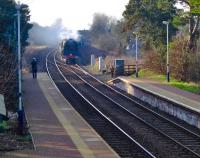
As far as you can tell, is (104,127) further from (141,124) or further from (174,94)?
(174,94)

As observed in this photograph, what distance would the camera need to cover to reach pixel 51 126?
83.4ft

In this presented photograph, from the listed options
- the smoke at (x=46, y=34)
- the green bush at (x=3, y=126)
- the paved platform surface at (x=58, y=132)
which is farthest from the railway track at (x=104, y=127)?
the smoke at (x=46, y=34)

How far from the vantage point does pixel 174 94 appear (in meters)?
35.3

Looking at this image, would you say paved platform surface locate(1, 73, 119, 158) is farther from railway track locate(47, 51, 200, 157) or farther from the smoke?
the smoke

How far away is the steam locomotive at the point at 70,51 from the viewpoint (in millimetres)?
66812

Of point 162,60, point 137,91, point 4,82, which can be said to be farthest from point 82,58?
point 4,82

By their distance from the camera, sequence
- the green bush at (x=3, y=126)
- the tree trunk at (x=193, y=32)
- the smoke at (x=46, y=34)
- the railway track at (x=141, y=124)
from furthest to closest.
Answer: the smoke at (x=46, y=34), the tree trunk at (x=193, y=32), the green bush at (x=3, y=126), the railway track at (x=141, y=124)

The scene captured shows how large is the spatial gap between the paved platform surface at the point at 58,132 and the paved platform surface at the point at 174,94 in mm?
5898

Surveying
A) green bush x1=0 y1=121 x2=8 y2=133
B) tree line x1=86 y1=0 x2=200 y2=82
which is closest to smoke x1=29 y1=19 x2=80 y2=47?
tree line x1=86 y1=0 x2=200 y2=82

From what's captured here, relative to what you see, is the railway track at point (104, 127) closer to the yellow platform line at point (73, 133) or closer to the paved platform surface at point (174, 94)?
the yellow platform line at point (73, 133)

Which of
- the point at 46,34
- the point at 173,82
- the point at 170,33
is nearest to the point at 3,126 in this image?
the point at 173,82

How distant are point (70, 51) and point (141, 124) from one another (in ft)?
131

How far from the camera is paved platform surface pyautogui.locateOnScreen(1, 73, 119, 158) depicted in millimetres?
19750

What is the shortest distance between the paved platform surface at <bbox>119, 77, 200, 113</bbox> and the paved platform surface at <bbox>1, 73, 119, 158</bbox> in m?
5.90
